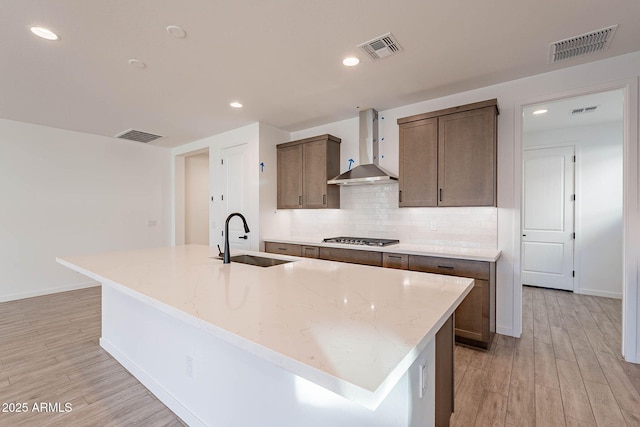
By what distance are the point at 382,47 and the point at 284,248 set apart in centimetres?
274

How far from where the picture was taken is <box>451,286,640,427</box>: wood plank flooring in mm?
1836

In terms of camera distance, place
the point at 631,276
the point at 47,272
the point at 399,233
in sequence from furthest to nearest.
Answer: the point at 47,272
the point at 399,233
the point at 631,276

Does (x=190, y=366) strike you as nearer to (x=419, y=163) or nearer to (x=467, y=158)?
(x=419, y=163)

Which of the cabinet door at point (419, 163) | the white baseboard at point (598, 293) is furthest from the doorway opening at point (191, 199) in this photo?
the white baseboard at point (598, 293)

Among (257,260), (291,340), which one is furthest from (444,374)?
(257,260)

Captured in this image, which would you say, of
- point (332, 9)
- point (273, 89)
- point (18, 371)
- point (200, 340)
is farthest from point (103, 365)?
point (332, 9)

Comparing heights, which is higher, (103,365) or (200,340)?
(200,340)

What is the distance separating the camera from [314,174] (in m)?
4.10

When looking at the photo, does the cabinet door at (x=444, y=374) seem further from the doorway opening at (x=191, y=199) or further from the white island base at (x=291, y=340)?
the doorway opening at (x=191, y=199)

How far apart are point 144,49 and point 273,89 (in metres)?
1.22

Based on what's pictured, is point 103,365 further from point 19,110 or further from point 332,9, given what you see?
point 19,110

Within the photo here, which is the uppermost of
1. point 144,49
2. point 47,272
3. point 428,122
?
point 144,49

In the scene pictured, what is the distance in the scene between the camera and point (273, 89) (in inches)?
124

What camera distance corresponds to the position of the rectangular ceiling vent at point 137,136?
188 inches
